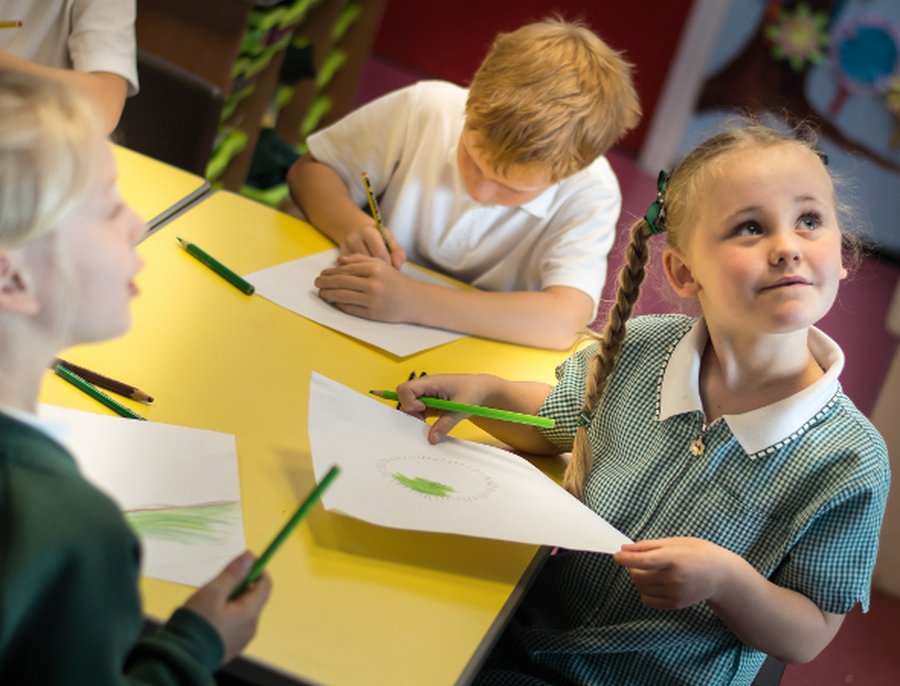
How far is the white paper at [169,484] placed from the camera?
0.68 m

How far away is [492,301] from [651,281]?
0.77 ft

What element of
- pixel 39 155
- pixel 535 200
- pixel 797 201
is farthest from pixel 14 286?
pixel 535 200

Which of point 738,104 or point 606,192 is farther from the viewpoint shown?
point 738,104

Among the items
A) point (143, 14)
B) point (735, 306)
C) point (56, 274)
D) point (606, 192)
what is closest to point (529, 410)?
→ point (735, 306)

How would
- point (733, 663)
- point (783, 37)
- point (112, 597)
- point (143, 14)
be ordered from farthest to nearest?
point (783, 37) → point (143, 14) → point (733, 663) → point (112, 597)

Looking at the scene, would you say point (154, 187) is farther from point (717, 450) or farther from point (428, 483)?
point (717, 450)

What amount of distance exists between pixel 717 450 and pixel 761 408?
0.22ft

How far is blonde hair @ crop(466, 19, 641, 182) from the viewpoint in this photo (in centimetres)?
130

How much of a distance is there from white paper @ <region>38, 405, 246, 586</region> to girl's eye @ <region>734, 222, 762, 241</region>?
1.96 feet

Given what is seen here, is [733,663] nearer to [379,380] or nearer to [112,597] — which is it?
[379,380]

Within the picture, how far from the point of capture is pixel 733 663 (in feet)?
3.17

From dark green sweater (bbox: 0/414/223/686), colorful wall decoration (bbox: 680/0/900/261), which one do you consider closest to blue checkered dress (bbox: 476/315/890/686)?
dark green sweater (bbox: 0/414/223/686)

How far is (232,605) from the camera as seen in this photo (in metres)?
0.59

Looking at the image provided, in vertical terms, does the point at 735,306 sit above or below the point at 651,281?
above
